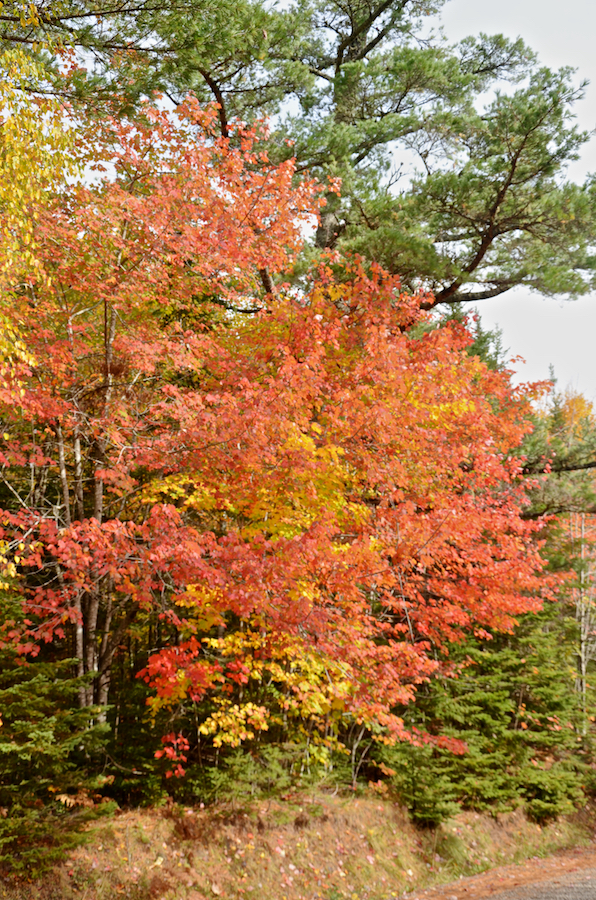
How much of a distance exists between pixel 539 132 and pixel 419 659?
315 inches

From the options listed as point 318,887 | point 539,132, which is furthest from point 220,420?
point 539,132

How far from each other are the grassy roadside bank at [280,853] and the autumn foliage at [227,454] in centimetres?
99

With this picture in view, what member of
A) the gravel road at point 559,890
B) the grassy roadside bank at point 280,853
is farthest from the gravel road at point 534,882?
the grassy roadside bank at point 280,853

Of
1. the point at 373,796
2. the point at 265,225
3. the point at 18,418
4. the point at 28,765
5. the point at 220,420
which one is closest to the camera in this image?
the point at 28,765

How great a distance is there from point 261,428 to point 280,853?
5.61m

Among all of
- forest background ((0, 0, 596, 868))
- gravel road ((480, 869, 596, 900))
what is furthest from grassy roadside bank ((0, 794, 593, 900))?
gravel road ((480, 869, 596, 900))

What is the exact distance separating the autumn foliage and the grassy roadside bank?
99 cm

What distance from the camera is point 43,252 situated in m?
7.39

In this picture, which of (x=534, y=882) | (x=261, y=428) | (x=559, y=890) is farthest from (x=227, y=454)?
(x=534, y=882)

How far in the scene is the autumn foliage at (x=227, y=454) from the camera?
661cm

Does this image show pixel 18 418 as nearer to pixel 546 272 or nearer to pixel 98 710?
pixel 98 710

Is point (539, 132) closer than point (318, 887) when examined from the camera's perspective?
No

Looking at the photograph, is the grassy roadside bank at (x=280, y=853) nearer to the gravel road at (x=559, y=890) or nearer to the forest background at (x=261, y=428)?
the forest background at (x=261, y=428)

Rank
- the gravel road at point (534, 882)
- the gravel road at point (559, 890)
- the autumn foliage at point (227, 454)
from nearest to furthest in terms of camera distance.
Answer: the gravel road at point (559, 890) → the gravel road at point (534, 882) → the autumn foliage at point (227, 454)
